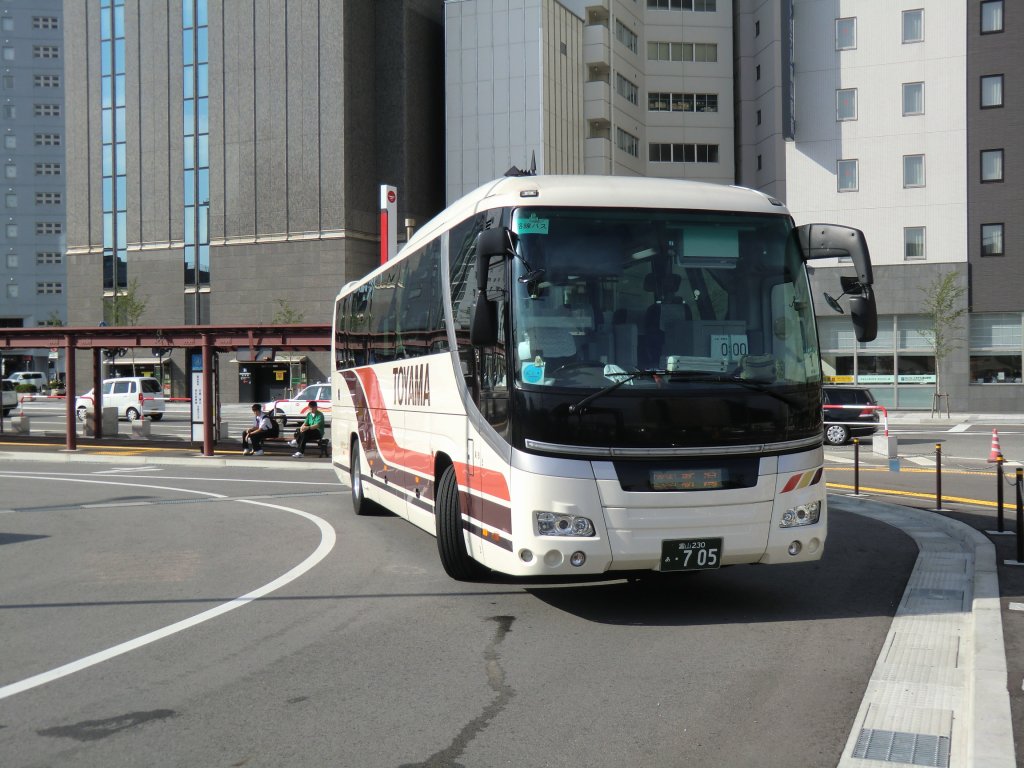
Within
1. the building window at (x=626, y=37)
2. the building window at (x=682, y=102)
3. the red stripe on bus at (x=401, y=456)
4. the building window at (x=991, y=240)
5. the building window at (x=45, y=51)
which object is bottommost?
the red stripe on bus at (x=401, y=456)

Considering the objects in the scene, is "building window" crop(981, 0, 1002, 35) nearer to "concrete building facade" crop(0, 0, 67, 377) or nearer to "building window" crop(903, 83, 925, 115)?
"building window" crop(903, 83, 925, 115)

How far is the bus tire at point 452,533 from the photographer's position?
9242mm

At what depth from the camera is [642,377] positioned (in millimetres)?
7684

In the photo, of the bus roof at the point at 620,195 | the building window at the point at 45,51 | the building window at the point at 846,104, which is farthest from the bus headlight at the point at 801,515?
the building window at the point at 45,51

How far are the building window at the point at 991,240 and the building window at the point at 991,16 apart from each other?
8585 millimetres

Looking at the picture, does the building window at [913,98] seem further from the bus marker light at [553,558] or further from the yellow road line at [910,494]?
the bus marker light at [553,558]

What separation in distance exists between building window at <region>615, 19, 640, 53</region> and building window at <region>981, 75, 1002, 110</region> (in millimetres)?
20332

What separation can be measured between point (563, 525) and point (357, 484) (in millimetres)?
7958

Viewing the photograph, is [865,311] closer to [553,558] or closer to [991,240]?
[553,558]

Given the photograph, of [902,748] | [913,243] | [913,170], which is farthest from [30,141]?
[902,748]

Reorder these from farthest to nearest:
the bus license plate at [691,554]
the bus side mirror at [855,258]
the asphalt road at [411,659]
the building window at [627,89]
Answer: the building window at [627,89]
the bus side mirror at [855,258]
the bus license plate at [691,554]
the asphalt road at [411,659]

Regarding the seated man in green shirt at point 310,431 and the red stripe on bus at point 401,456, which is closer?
the red stripe on bus at point 401,456

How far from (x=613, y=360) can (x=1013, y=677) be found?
3.25m

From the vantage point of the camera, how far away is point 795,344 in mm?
8094
